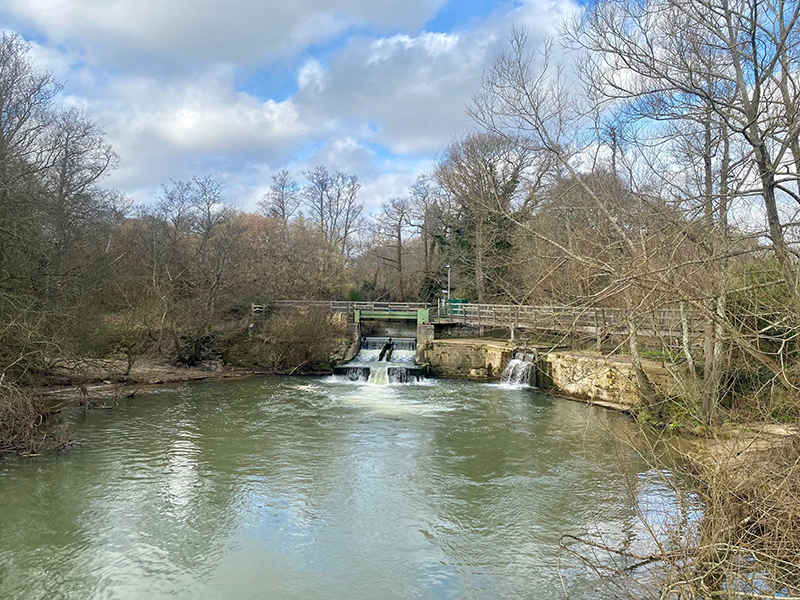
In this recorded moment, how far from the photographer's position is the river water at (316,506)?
21.6 feet

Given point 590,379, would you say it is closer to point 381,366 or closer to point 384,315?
point 381,366

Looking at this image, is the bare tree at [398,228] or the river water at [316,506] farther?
the bare tree at [398,228]

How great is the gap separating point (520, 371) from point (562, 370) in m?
2.00

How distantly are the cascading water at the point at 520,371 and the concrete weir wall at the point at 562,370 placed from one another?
0.82 feet

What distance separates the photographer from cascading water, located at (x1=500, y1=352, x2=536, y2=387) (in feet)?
65.7

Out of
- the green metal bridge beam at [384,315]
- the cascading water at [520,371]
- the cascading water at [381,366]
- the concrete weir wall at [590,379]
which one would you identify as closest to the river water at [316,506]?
the concrete weir wall at [590,379]

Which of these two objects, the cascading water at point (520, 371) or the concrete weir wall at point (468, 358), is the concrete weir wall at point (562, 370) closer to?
the concrete weir wall at point (468, 358)

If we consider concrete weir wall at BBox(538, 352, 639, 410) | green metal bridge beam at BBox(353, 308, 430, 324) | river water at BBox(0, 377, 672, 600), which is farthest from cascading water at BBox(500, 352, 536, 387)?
green metal bridge beam at BBox(353, 308, 430, 324)

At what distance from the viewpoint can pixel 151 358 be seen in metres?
22.1

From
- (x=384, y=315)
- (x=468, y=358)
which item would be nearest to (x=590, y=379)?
(x=468, y=358)

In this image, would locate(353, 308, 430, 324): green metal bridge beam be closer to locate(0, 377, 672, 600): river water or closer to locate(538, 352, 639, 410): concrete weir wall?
locate(538, 352, 639, 410): concrete weir wall

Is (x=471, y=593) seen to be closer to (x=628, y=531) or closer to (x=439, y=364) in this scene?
(x=628, y=531)

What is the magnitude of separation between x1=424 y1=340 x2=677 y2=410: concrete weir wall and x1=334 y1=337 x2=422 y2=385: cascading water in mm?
1425

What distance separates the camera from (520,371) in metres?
20.3
